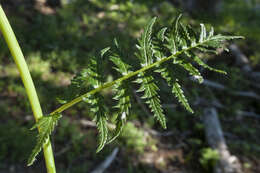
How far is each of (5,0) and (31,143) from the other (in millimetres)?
4593

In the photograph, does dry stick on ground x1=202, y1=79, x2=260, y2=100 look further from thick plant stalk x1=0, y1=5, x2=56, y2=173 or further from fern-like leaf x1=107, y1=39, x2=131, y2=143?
thick plant stalk x1=0, y1=5, x2=56, y2=173

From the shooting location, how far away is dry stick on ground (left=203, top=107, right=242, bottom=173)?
400cm

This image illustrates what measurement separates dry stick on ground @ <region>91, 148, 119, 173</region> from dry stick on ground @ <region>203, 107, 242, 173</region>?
59.4 inches

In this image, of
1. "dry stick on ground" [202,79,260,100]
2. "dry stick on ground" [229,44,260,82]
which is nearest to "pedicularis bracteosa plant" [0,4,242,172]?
"dry stick on ground" [202,79,260,100]

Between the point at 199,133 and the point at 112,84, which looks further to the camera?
the point at 199,133

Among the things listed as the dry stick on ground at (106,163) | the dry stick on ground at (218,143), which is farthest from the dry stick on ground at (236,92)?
the dry stick on ground at (106,163)

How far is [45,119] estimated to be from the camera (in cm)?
78

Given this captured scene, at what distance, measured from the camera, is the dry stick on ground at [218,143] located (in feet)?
13.1

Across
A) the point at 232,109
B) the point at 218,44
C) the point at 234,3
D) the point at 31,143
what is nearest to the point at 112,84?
the point at 218,44

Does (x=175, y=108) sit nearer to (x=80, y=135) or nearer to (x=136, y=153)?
(x=136, y=153)

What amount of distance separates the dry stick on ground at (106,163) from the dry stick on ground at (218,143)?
151cm

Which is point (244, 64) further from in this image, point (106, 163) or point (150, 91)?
point (150, 91)

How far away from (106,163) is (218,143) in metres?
1.80

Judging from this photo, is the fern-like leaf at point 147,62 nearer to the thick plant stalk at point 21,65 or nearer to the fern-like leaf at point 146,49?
the fern-like leaf at point 146,49
